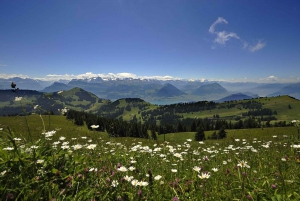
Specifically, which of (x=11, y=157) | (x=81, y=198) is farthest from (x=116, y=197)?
(x=11, y=157)

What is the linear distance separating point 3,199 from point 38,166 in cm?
65

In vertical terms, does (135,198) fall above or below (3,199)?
below

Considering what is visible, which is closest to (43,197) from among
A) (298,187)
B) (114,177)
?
(114,177)

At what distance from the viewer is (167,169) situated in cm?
517

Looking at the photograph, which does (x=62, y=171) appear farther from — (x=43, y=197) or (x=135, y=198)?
(x=135, y=198)

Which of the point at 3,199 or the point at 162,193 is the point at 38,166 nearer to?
the point at 3,199

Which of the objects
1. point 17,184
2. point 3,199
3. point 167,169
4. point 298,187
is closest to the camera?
point 3,199

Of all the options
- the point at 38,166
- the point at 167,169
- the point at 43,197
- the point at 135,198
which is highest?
the point at 38,166

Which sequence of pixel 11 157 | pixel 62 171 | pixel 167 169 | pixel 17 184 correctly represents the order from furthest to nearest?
pixel 167 169, pixel 62 171, pixel 11 157, pixel 17 184

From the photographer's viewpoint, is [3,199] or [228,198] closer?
[3,199]

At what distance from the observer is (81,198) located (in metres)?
2.67

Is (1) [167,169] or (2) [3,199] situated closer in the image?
(2) [3,199]

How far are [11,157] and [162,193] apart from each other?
8.55ft

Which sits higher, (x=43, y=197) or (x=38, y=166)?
(x=38, y=166)
